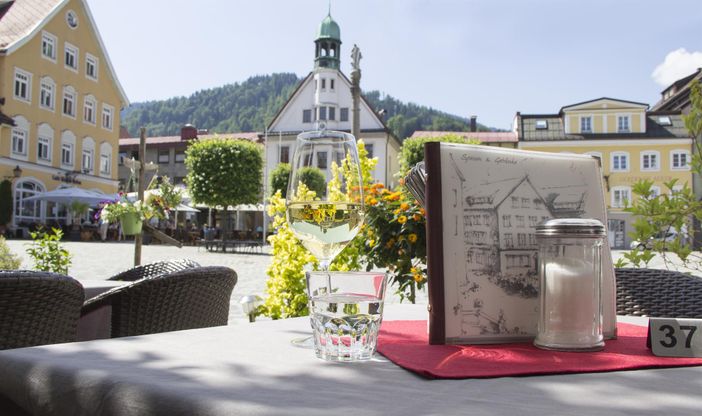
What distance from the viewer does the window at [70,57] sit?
105 ft

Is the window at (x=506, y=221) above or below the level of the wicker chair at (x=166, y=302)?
above

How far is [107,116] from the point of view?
35906 mm

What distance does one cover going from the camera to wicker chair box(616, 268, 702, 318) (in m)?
2.06

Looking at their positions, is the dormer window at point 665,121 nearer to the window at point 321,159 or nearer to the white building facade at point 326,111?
the white building facade at point 326,111

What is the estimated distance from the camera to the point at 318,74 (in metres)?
41.7

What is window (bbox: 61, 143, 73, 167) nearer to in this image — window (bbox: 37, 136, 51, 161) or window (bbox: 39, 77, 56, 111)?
window (bbox: 37, 136, 51, 161)

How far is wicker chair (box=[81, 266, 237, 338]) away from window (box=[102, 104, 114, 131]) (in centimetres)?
3580

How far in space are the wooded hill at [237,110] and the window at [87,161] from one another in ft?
210

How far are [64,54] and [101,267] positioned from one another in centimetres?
2186

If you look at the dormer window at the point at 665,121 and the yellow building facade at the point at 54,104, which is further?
the dormer window at the point at 665,121

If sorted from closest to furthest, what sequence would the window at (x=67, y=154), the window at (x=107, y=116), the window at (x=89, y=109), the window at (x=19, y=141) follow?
the window at (x=19, y=141) < the window at (x=67, y=154) < the window at (x=89, y=109) < the window at (x=107, y=116)

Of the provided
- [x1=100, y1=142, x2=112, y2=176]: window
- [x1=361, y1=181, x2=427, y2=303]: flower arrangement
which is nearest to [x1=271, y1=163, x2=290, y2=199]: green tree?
[x1=100, y1=142, x2=112, y2=176]: window

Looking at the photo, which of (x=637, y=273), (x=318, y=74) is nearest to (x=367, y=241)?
(x=637, y=273)

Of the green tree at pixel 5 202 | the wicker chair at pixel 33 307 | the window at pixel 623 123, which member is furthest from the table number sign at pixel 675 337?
the window at pixel 623 123
